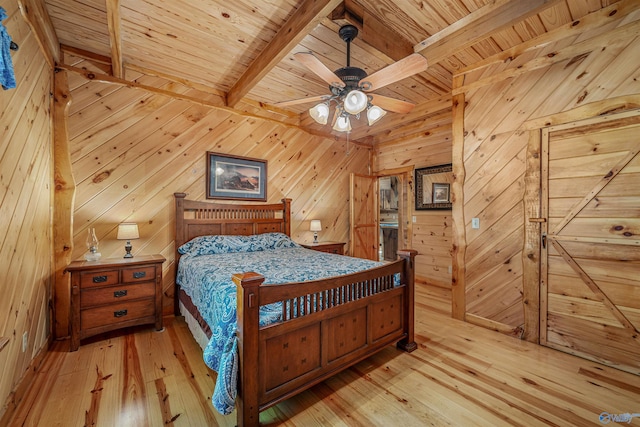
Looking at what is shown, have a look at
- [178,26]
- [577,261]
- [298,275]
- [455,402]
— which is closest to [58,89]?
[178,26]

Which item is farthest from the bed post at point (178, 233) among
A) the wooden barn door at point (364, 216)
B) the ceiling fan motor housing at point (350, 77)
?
the wooden barn door at point (364, 216)

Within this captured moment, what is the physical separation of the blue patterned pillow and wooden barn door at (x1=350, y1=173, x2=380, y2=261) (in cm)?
174

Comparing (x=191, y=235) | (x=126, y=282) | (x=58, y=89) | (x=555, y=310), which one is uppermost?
(x=58, y=89)

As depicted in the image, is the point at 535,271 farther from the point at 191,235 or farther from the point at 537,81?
the point at 191,235

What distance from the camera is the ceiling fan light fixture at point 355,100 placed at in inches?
82.4

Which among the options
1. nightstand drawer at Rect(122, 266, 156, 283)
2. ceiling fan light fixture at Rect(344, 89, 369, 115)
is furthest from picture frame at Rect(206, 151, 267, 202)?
ceiling fan light fixture at Rect(344, 89, 369, 115)

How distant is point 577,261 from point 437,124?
2.81m

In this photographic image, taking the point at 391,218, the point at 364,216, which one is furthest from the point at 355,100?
the point at 391,218

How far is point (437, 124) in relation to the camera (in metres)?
4.41

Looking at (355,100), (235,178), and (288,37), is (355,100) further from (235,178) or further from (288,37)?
(235,178)

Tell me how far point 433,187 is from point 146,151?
4292mm

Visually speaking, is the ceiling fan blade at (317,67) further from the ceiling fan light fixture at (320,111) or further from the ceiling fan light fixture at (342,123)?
the ceiling fan light fixture at (342,123)

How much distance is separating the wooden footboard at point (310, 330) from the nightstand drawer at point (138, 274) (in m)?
1.77

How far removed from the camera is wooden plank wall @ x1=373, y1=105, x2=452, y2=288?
4402 millimetres
